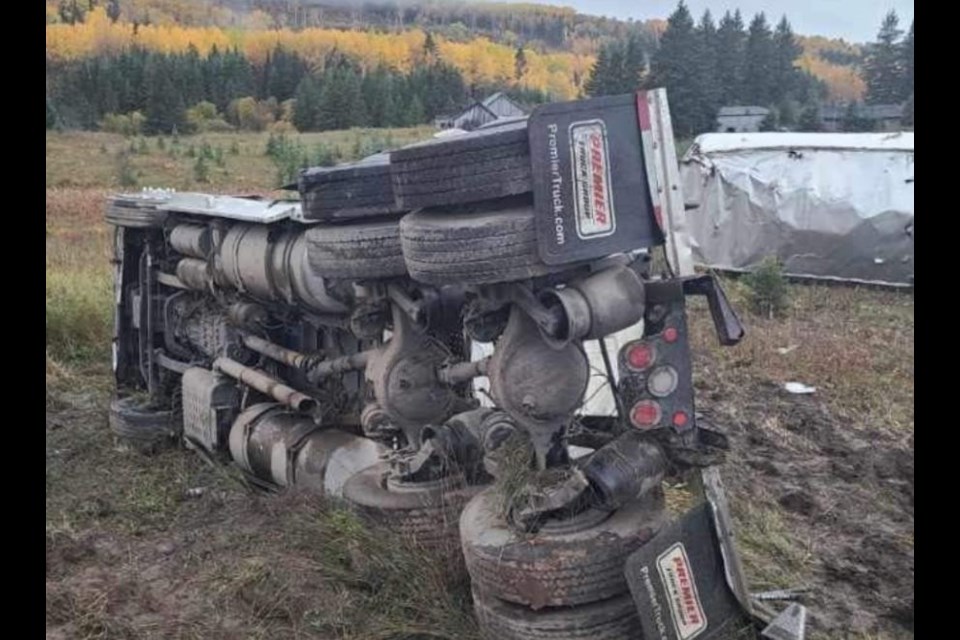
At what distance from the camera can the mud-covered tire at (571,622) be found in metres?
3.22

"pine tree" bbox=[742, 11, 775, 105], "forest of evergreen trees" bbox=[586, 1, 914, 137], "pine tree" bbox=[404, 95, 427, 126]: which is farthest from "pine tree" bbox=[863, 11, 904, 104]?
"pine tree" bbox=[404, 95, 427, 126]

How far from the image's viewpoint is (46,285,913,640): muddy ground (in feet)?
12.3

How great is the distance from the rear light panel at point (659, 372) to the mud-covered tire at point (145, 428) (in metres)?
4.09

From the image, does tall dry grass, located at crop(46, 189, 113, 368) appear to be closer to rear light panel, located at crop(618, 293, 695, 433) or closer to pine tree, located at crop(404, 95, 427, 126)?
rear light panel, located at crop(618, 293, 695, 433)

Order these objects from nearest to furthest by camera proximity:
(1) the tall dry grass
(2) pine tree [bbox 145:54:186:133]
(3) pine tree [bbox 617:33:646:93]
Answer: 1. (1) the tall dry grass
2. (3) pine tree [bbox 617:33:646:93]
3. (2) pine tree [bbox 145:54:186:133]

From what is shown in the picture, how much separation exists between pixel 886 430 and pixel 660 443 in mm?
4073

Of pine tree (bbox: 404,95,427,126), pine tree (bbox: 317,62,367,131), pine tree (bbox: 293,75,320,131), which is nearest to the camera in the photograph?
pine tree (bbox: 404,95,427,126)

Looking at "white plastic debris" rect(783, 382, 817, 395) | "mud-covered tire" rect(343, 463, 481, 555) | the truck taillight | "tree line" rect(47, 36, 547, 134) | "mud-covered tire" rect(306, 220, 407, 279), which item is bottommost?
"white plastic debris" rect(783, 382, 817, 395)

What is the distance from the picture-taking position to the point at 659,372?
3.25 metres

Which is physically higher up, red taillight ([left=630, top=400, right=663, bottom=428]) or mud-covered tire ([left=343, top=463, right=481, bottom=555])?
red taillight ([left=630, top=400, right=663, bottom=428])

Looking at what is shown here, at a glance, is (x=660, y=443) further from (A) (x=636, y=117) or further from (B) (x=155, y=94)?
(B) (x=155, y=94)

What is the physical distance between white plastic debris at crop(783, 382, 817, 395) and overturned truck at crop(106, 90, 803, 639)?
414 centimetres

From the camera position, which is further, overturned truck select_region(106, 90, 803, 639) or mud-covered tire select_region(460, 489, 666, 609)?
mud-covered tire select_region(460, 489, 666, 609)

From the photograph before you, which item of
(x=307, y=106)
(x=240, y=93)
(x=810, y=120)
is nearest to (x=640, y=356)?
(x=810, y=120)
